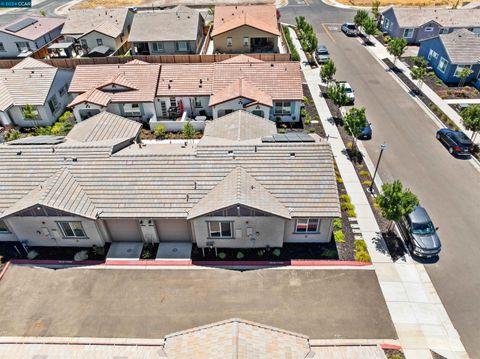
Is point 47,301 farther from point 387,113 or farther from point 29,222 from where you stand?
point 387,113

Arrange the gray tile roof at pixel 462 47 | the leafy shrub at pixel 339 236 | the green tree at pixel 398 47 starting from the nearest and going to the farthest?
the leafy shrub at pixel 339 236
the gray tile roof at pixel 462 47
the green tree at pixel 398 47

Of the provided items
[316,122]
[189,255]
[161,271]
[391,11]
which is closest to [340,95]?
[316,122]

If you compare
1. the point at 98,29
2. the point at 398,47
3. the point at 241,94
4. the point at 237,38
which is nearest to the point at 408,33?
the point at 398,47

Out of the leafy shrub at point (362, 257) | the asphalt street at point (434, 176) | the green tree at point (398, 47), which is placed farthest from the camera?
the green tree at point (398, 47)

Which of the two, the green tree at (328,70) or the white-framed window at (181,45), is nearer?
the green tree at (328,70)

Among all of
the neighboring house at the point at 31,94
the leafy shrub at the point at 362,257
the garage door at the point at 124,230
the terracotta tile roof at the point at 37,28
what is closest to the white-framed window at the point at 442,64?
the leafy shrub at the point at 362,257

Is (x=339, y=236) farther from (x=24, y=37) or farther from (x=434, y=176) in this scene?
(x=24, y=37)

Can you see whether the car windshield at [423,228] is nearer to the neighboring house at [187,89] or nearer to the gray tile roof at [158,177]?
the gray tile roof at [158,177]

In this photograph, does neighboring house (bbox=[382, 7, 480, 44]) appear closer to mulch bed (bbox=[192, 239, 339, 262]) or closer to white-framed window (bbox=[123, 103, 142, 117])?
white-framed window (bbox=[123, 103, 142, 117])

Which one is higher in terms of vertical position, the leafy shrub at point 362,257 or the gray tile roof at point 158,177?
the gray tile roof at point 158,177
